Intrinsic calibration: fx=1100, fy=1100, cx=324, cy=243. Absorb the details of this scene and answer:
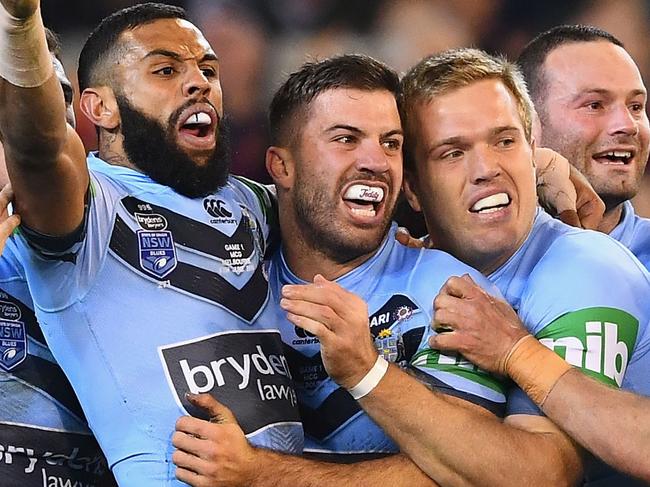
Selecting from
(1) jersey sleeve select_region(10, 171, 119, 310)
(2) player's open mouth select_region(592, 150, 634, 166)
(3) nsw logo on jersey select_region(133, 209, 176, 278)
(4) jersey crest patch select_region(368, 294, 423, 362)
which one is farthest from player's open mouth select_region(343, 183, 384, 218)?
(2) player's open mouth select_region(592, 150, 634, 166)

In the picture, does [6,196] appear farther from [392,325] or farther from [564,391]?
[564,391]

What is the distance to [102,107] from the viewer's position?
2775mm

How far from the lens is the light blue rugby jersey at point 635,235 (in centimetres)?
359

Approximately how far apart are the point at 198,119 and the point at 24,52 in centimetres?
79

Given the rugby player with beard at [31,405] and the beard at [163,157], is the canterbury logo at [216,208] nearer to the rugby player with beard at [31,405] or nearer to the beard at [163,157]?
the beard at [163,157]

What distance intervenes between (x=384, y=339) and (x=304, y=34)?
272 centimetres

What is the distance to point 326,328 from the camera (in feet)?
7.52

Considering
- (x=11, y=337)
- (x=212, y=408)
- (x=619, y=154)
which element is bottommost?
(x=11, y=337)

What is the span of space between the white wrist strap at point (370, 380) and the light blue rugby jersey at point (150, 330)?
9.7 inches

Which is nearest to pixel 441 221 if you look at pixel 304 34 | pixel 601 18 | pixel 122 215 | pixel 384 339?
pixel 384 339

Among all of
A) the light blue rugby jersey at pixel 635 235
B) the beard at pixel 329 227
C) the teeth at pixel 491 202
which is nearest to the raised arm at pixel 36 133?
the beard at pixel 329 227

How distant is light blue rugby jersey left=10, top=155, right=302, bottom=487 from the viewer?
7.97 feet

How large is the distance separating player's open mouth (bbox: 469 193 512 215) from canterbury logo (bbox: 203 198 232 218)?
2.05 ft

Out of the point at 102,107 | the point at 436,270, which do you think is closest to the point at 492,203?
the point at 436,270
